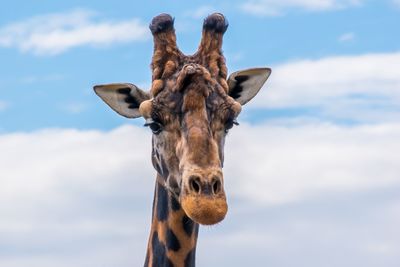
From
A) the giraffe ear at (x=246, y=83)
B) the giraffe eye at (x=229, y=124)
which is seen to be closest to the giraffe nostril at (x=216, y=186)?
the giraffe eye at (x=229, y=124)

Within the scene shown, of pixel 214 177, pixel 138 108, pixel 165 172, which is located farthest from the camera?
pixel 138 108

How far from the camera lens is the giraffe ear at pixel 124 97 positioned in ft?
60.2

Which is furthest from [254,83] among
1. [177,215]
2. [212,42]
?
[177,215]

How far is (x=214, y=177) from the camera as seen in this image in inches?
623

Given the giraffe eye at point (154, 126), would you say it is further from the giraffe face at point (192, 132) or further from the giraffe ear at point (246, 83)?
the giraffe ear at point (246, 83)

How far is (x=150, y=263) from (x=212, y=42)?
10.6 feet

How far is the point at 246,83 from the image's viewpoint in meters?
18.8

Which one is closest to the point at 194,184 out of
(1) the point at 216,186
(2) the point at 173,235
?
(1) the point at 216,186

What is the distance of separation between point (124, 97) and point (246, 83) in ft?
5.98

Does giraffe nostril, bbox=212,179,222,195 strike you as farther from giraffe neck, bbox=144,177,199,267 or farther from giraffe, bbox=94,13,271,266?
giraffe neck, bbox=144,177,199,267

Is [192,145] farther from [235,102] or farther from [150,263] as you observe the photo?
[150,263]

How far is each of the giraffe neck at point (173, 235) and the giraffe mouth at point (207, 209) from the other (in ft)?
4.64

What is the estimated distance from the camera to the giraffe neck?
→ 57.0 ft

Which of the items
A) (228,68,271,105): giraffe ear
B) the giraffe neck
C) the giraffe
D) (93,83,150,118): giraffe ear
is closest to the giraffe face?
the giraffe
